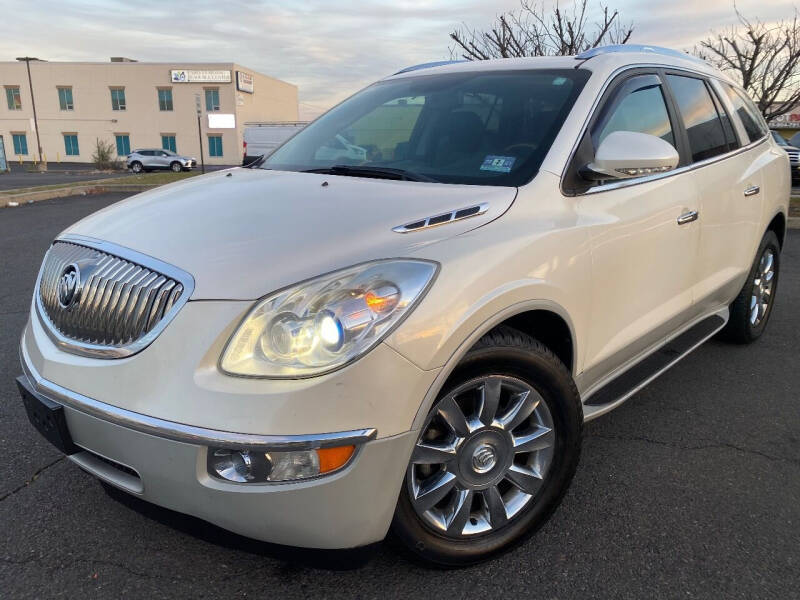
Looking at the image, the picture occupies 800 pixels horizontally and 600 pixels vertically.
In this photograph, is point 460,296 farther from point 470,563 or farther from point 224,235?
point 470,563

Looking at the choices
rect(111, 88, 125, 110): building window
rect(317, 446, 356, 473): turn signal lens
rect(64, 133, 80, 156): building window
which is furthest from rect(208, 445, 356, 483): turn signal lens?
rect(64, 133, 80, 156): building window

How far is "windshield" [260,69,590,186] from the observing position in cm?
252

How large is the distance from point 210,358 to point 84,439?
55cm

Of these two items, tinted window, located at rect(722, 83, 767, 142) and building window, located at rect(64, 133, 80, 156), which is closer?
tinted window, located at rect(722, 83, 767, 142)

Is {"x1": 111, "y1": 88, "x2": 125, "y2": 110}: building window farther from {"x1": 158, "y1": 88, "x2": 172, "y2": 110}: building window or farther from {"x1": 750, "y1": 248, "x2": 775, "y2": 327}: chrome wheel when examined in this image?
{"x1": 750, "y1": 248, "x2": 775, "y2": 327}: chrome wheel

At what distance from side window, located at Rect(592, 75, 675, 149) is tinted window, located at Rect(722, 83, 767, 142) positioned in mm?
1121

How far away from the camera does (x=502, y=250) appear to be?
2.02 meters

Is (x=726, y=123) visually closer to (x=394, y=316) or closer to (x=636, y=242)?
(x=636, y=242)

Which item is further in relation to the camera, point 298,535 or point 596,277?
point 596,277

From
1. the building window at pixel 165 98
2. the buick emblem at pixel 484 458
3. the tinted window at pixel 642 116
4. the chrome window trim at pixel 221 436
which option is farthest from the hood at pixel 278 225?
the building window at pixel 165 98

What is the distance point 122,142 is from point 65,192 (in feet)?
147

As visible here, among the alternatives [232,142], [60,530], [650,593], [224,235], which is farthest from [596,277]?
[232,142]

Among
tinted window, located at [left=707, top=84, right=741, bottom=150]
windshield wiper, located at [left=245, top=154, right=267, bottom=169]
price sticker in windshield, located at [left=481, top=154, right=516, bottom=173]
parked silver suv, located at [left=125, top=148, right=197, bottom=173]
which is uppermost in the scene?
tinted window, located at [left=707, top=84, right=741, bottom=150]

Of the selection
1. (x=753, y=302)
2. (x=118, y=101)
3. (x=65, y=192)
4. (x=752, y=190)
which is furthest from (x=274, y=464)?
(x=118, y=101)
